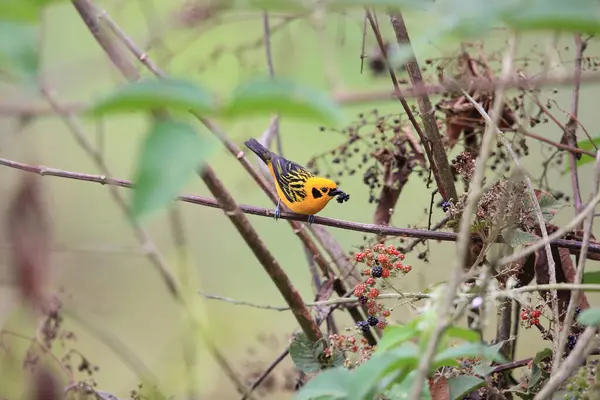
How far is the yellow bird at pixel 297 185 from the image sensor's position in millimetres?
1465

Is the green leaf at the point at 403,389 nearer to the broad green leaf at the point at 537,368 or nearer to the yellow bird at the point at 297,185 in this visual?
the broad green leaf at the point at 537,368

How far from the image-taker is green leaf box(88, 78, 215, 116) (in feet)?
1.01

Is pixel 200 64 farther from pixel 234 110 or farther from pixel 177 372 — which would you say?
pixel 234 110

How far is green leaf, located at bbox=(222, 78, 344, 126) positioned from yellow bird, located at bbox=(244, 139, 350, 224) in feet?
3.27

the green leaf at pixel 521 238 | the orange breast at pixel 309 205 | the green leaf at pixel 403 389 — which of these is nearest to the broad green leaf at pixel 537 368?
the green leaf at pixel 521 238

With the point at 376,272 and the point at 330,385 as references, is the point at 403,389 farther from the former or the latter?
the point at 376,272

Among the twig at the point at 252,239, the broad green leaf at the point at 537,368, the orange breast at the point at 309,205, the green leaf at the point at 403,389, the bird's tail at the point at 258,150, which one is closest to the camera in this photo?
the twig at the point at 252,239

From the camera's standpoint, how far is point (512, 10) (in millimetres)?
343

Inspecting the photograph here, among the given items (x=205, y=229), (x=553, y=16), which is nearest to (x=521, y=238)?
(x=553, y=16)

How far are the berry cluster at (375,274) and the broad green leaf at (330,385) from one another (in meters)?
0.31

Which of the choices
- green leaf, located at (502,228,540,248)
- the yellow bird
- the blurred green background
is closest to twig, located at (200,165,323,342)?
green leaf, located at (502,228,540,248)

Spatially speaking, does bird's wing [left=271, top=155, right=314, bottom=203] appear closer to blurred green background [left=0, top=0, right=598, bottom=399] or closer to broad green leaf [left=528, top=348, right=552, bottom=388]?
blurred green background [left=0, top=0, right=598, bottom=399]

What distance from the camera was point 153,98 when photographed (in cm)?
31

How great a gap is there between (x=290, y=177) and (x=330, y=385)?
1.13 metres
